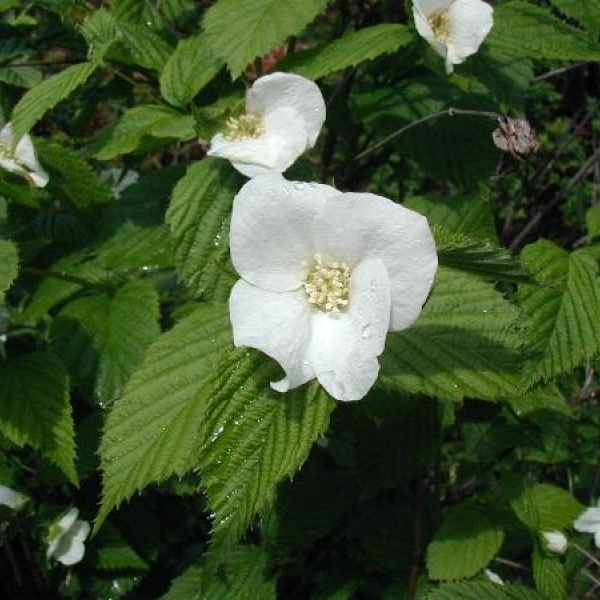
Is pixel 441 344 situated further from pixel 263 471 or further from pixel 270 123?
pixel 270 123

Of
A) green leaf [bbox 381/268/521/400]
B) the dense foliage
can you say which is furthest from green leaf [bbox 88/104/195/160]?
green leaf [bbox 381/268/521/400]

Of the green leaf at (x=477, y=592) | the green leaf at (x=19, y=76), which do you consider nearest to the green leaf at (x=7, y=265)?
the green leaf at (x=19, y=76)

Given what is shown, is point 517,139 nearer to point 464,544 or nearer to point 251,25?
point 251,25

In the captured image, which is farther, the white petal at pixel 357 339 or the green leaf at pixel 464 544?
the green leaf at pixel 464 544

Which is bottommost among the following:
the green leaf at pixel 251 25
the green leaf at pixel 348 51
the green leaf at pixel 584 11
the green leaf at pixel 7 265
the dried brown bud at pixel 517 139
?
the green leaf at pixel 584 11

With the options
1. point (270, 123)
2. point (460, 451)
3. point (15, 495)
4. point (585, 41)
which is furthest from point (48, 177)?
point (460, 451)

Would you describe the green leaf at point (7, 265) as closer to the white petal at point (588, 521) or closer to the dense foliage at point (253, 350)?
the dense foliage at point (253, 350)
